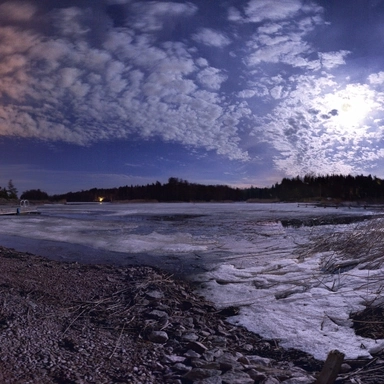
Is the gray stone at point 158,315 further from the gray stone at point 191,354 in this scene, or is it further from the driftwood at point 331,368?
the driftwood at point 331,368

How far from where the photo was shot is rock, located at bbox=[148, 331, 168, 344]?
3.28 metres

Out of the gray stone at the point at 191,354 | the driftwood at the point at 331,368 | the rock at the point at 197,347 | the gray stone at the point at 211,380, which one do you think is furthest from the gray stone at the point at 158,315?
the driftwood at the point at 331,368

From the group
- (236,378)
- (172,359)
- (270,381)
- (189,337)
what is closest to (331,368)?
(270,381)

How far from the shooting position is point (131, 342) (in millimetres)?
3219

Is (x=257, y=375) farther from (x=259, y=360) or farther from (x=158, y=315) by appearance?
(x=158, y=315)

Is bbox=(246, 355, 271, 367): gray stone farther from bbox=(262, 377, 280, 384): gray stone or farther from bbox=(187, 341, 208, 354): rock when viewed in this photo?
bbox=(187, 341, 208, 354): rock

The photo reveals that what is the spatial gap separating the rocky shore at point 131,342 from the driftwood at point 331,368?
0.72ft

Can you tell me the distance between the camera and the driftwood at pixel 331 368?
227 cm

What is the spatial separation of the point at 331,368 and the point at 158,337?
5.26 ft

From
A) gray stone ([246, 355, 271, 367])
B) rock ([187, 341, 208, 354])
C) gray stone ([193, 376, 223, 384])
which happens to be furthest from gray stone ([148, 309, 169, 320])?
gray stone ([193, 376, 223, 384])

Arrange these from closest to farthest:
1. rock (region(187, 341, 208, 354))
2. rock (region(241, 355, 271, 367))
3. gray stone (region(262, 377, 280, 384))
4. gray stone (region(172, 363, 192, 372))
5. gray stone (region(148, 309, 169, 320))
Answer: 1. gray stone (region(262, 377, 280, 384))
2. gray stone (region(172, 363, 192, 372))
3. rock (region(241, 355, 271, 367))
4. rock (region(187, 341, 208, 354))
5. gray stone (region(148, 309, 169, 320))

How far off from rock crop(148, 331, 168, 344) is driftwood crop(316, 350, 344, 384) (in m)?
1.44

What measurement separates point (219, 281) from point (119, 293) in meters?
1.78

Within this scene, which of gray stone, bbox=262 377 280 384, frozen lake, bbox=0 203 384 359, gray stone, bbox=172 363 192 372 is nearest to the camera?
gray stone, bbox=262 377 280 384
